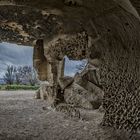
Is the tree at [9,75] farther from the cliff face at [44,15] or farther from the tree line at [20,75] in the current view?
the cliff face at [44,15]

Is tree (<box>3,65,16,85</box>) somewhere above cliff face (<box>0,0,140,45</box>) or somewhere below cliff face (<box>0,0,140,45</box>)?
below

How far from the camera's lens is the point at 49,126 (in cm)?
489

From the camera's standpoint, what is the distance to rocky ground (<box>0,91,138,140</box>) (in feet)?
13.5

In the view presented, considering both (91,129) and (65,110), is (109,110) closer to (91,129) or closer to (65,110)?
(91,129)

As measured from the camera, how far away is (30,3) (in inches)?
140

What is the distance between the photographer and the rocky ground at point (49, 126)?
410cm

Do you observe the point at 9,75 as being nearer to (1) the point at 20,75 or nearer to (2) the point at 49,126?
(1) the point at 20,75

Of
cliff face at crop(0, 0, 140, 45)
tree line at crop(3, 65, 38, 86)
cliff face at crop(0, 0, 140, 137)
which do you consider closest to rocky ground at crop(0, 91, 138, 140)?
cliff face at crop(0, 0, 140, 137)

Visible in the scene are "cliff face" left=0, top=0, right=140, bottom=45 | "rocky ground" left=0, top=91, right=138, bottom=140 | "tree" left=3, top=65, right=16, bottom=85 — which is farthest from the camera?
"tree" left=3, top=65, right=16, bottom=85

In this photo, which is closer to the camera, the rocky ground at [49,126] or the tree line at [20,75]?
the rocky ground at [49,126]

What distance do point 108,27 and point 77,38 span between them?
2.08 m

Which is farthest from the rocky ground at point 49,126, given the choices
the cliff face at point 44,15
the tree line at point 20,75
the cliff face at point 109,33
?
the tree line at point 20,75

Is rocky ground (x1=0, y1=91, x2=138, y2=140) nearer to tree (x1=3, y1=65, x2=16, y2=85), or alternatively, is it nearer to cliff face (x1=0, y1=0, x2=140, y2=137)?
cliff face (x1=0, y1=0, x2=140, y2=137)

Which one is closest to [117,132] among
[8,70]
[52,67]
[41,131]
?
[41,131]
